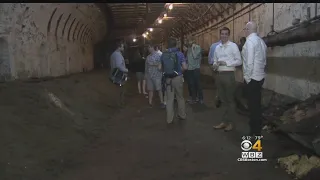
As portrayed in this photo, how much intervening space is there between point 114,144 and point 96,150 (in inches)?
17.7

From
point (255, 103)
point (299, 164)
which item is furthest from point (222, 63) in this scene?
point (299, 164)

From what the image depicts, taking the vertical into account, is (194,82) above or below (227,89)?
below

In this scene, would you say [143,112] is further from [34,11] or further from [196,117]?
[34,11]

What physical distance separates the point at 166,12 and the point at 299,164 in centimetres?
1939

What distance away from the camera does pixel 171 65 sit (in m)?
8.42

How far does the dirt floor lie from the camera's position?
508 cm

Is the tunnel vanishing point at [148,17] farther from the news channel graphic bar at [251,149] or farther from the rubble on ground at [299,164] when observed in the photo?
the rubble on ground at [299,164]

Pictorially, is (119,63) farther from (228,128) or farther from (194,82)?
(228,128)

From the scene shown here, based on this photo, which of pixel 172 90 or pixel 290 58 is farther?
pixel 290 58

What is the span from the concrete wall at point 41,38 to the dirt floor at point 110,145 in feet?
5.21

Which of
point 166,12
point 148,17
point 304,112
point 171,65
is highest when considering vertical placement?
point 166,12

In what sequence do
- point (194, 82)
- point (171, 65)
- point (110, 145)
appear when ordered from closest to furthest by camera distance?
point (110, 145)
point (171, 65)
point (194, 82)

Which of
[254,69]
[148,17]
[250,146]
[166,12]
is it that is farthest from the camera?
[148,17]

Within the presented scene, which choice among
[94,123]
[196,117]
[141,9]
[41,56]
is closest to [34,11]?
[41,56]
